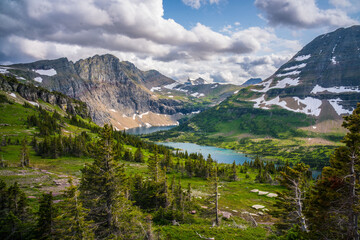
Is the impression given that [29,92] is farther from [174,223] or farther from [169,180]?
[174,223]

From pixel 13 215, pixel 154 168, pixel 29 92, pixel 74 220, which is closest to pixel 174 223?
pixel 154 168

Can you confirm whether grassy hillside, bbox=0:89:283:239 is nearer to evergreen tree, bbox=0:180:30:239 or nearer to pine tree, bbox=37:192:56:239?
pine tree, bbox=37:192:56:239

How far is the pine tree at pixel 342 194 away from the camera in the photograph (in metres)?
16.8

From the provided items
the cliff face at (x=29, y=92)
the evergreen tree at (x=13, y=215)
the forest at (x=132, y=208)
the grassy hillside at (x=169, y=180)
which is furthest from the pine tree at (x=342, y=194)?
the cliff face at (x=29, y=92)

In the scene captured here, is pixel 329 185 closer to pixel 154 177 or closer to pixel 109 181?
pixel 109 181

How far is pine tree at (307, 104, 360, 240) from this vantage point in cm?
1680

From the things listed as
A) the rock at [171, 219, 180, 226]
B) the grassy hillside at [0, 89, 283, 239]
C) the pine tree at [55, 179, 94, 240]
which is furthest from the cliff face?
the pine tree at [55, 179, 94, 240]

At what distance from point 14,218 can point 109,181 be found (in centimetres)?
1083

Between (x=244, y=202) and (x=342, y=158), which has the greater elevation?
(x=342, y=158)

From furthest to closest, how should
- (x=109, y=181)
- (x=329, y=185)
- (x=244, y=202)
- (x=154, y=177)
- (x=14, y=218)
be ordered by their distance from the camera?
1. (x=244, y=202)
2. (x=154, y=177)
3. (x=109, y=181)
4. (x=14, y=218)
5. (x=329, y=185)

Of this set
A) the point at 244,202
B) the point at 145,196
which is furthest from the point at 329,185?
the point at 244,202

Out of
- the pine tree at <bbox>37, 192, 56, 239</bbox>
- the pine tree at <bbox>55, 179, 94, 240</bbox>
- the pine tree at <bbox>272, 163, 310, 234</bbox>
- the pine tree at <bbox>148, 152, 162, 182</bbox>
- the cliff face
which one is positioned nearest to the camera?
the pine tree at <bbox>55, 179, 94, 240</bbox>

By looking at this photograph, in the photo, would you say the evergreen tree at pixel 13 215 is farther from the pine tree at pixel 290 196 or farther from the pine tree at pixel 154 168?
the pine tree at pixel 290 196

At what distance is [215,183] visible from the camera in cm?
3612
